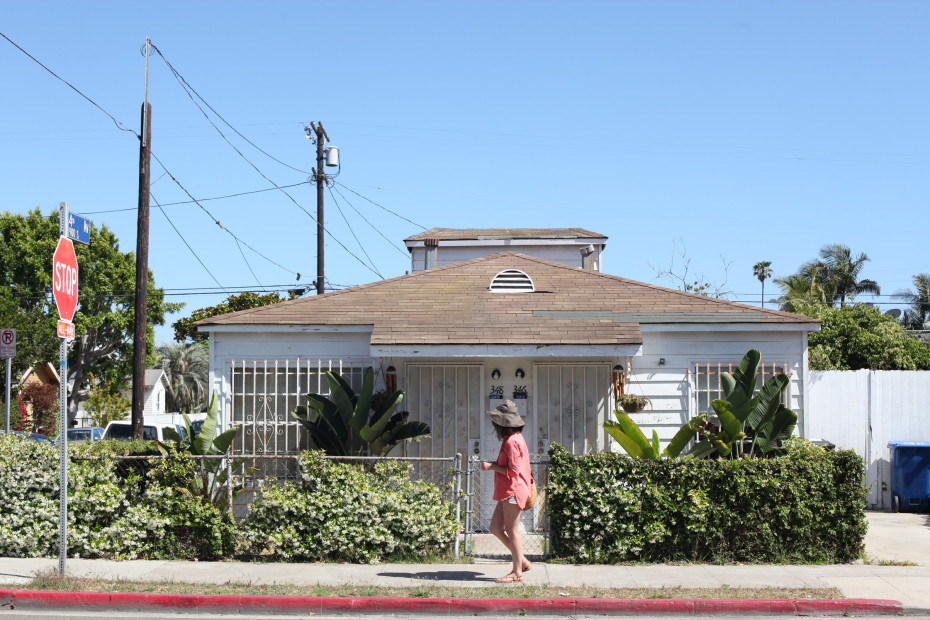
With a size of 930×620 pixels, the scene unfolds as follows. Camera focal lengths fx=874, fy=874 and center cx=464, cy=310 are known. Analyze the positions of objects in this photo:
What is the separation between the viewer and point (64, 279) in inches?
338

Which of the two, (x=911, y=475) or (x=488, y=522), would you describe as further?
(x=911, y=475)

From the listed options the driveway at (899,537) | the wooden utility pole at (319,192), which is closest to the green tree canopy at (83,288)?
the wooden utility pole at (319,192)

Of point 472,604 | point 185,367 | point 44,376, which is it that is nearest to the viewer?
point 472,604

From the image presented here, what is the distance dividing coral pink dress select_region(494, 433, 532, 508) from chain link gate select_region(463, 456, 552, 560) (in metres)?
1.25

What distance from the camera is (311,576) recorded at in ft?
28.9

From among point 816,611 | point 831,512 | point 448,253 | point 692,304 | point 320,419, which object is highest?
point 448,253

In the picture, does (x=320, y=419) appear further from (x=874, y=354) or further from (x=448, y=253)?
(x=874, y=354)

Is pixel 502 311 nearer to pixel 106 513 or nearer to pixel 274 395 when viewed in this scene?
pixel 274 395

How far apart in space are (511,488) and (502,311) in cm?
407

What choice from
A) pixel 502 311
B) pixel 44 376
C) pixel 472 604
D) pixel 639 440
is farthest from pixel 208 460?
pixel 44 376

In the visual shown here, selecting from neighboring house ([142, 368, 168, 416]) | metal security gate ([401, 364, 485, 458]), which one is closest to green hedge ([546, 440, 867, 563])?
metal security gate ([401, 364, 485, 458])

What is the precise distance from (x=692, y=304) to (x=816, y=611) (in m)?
5.39

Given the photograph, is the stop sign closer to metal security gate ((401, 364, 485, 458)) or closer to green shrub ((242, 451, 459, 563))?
green shrub ((242, 451, 459, 563))

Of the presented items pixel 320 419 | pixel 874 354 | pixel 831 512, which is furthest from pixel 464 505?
pixel 874 354
